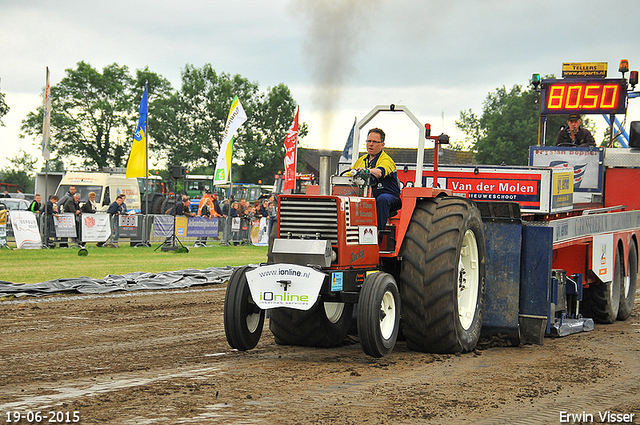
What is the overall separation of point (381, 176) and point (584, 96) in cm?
735

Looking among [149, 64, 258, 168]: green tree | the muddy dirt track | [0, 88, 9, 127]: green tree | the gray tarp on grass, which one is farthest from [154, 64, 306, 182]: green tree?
the muddy dirt track

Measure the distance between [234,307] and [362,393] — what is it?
1.76 m

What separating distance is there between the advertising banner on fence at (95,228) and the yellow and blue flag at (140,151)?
1948mm

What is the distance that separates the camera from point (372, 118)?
814 centimetres

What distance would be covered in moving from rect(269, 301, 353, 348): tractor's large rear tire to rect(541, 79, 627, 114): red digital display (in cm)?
730

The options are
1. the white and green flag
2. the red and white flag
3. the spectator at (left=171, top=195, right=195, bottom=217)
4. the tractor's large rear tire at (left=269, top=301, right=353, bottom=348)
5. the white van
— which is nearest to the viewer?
the tractor's large rear tire at (left=269, top=301, right=353, bottom=348)

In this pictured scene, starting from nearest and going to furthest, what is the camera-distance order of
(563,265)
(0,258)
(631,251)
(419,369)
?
(419,369), (563,265), (631,251), (0,258)

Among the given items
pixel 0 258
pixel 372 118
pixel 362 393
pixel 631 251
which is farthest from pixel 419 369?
pixel 0 258

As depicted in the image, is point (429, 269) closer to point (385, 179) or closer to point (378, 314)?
point (378, 314)

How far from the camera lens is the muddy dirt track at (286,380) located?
4.88 metres

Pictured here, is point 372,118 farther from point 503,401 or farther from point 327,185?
point 503,401

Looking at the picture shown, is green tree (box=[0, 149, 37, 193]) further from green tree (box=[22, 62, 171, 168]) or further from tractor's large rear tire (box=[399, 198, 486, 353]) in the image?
tractor's large rear tire (box=[399, 198, 486, 353])

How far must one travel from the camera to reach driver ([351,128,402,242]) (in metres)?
7.26

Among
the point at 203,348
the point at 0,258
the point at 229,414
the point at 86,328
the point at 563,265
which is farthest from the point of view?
the point at 0,258
